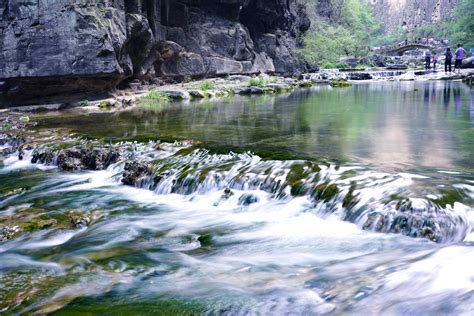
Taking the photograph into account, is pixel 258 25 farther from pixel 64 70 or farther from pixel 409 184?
pixel 409 184

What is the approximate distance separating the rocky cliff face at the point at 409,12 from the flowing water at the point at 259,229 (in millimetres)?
101815

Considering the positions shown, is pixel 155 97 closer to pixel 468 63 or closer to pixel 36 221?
pixel 36 221

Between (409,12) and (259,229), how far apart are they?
4818 inches

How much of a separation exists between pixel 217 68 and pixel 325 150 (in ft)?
83.8

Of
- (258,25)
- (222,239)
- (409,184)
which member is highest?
(258,25)

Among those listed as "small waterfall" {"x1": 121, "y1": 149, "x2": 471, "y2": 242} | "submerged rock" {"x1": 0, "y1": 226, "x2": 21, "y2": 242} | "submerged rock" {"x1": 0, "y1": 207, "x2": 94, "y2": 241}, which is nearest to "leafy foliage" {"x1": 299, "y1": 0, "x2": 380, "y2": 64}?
"small waterfall" {"x1": 121, "y1": 149, "x2": 471, "y2": 242}

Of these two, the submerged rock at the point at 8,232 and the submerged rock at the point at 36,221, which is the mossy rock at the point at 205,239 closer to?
the submerged rock at the point at 36,221

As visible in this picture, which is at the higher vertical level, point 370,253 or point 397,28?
point 397,28

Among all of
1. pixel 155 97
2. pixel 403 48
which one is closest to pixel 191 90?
pixel 155 97

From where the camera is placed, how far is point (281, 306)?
3648 mm

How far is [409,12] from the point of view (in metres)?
114

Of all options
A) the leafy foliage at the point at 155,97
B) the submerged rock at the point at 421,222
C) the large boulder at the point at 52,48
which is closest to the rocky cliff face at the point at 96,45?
the large boulder at the point at 52,48

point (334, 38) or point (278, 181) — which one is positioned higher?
point (334, 38)

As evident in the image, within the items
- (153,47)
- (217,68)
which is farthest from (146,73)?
(217,68)
